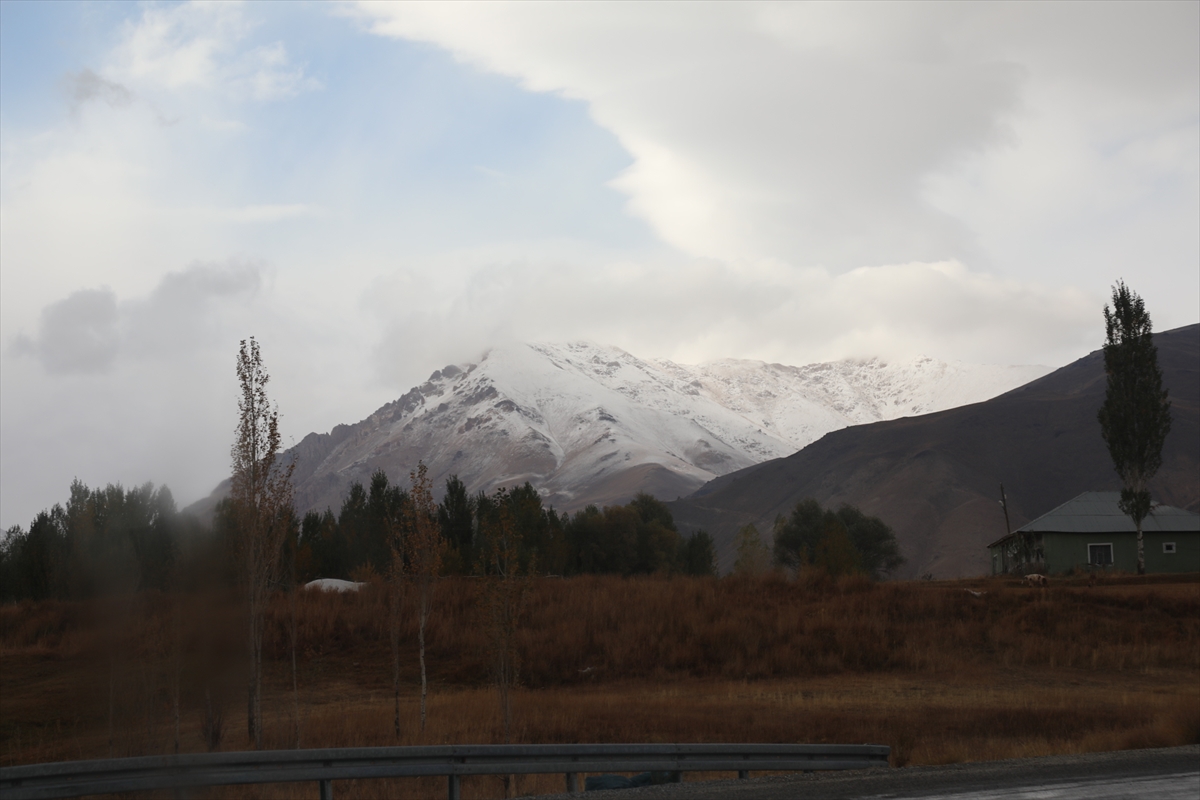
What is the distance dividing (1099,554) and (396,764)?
67.7 meters

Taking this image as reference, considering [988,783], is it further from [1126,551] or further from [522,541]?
[1126,551]

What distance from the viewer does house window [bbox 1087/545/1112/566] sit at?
6694 cm

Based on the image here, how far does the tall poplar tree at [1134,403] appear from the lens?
5994 cm

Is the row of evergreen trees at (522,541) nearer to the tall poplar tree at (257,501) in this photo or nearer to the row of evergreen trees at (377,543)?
the row of evergreen trees at (377,543)

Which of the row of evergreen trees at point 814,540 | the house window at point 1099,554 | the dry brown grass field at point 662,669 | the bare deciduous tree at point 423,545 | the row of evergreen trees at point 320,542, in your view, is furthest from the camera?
the row of evergreen trees at point 814,540

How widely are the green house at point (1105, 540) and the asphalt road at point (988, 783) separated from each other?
55629mm

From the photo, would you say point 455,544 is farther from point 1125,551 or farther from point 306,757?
point 306,757

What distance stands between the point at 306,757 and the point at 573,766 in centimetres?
313

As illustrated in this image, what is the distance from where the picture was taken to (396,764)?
10711 mm

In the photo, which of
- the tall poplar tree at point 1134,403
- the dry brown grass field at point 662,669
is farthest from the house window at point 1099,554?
the dry brown grass field at point 662,669

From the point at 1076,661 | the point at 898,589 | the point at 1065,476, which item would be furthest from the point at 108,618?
the point at 1065,476

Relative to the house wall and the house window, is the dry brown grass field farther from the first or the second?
the house window

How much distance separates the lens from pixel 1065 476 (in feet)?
589

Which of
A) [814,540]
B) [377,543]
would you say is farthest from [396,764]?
[814,540]
